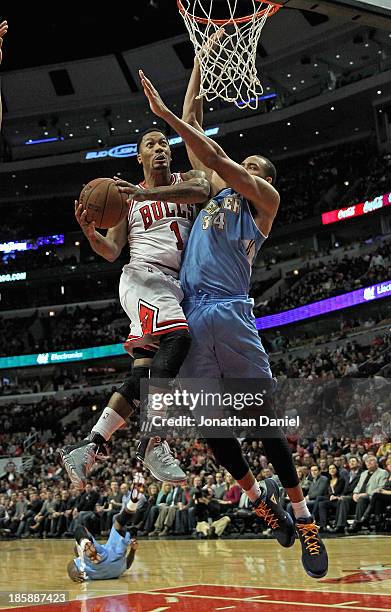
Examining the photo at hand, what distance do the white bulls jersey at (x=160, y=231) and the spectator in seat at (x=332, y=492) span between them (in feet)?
24.4

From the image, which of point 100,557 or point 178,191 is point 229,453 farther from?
point 100,557

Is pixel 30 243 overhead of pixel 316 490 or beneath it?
overhead

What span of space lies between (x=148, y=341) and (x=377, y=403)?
8021 millimetres

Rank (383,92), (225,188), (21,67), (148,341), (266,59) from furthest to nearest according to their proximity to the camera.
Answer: (21,67), (266,59), (383,92), (225,188), (148,341)

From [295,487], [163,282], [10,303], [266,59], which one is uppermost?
[266,59]

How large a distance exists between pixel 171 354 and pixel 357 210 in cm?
2450

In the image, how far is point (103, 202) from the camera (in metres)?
4.20

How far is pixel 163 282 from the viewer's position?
4.29m

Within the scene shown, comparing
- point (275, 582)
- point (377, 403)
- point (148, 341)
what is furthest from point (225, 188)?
point (377, 403)

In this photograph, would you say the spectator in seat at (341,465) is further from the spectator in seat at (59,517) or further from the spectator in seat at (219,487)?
the spectator in seat at (59,517)

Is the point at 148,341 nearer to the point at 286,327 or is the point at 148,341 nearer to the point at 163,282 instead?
the point at 163,282

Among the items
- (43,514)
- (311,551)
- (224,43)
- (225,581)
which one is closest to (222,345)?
(311,551)

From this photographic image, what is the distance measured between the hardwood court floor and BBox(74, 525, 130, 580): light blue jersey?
14cm

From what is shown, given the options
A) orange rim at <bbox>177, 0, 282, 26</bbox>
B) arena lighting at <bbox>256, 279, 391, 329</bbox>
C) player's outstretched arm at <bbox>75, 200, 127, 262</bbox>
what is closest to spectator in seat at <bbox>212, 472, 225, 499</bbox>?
orange rim at <bbox>177, 0, 282, 26</bbox>
